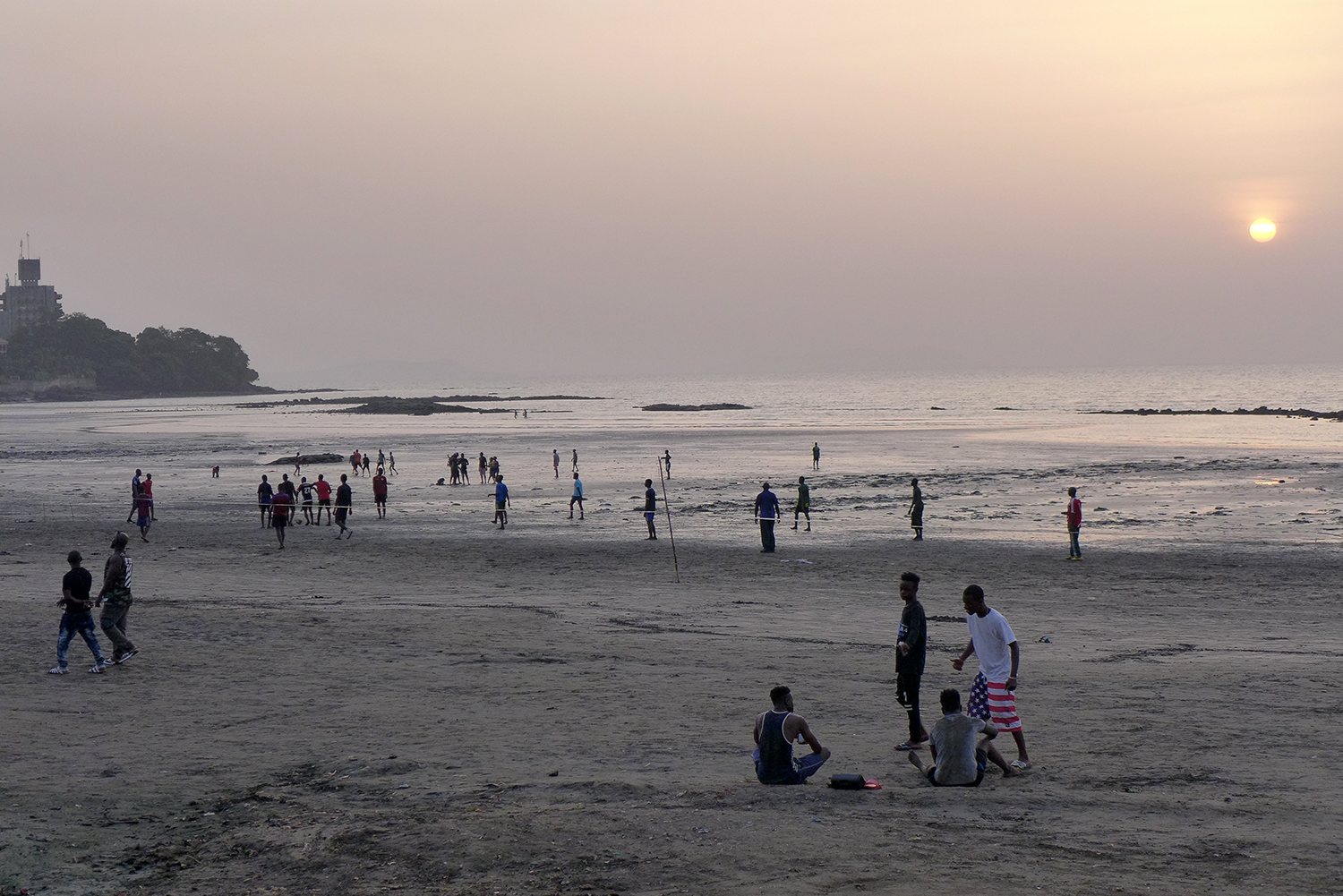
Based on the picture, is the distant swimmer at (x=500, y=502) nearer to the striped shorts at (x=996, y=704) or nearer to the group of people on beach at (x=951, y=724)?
the group of people on beach at (x=951, y=724)

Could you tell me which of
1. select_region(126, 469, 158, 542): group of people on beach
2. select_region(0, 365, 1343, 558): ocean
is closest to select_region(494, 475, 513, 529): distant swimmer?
select_region(0, 365, 1343, 558): ocean

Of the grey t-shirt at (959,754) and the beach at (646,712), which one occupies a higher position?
the grey t-shirt at (959,754)

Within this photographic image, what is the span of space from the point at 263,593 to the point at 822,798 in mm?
13905

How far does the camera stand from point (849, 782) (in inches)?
350

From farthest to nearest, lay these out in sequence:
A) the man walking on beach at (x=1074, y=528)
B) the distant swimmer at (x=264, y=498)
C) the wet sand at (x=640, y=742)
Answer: the distant swimmer at (x=264, y=498)
the man walking on beach at (x=1074, y=528)
the wet sand at (x=640, y=742)

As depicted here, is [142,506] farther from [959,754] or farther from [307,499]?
[959,754]

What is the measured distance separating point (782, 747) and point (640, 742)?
188 centimetres

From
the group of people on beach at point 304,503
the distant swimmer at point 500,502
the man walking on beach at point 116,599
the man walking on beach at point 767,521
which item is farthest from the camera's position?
the distant swimmer at point 500,502

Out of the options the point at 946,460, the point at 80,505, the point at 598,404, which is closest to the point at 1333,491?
the point at 946,460

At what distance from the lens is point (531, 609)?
18.0 meters

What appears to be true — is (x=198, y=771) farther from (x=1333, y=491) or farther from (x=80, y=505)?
(x=1333, y=491)

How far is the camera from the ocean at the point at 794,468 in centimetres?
3086

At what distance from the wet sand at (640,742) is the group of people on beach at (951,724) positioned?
0.67 ft

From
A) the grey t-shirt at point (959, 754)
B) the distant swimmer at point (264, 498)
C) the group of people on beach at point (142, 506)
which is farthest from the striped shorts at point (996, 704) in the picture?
the distant swimmer at point (264, 498)
